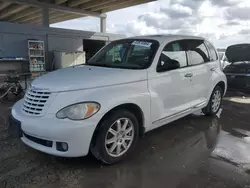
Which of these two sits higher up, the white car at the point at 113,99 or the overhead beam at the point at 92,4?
the overhead beam at the point at 92,4

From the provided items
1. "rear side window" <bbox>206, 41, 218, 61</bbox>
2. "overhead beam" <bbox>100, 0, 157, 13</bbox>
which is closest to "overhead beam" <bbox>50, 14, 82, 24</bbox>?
"overhead beam" <bbox>100, 0, 157, 13</bbox>

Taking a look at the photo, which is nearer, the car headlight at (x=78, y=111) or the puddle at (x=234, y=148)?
the car headlight at (x=78, y=111)

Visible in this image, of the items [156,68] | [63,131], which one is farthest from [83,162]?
[156,68]

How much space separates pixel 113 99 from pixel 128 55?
120 centimetres

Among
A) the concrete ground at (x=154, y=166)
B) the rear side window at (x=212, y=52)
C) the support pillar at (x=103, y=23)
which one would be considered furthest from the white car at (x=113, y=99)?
the support pillar at (x=103, y=23)

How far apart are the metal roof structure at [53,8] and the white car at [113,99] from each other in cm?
755

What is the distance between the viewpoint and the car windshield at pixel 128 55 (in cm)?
352

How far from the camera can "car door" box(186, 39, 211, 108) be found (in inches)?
167

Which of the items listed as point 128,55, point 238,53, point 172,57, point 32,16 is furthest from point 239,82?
point 32,16

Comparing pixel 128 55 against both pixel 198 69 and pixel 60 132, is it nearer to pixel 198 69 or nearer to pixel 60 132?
pixel 198 69

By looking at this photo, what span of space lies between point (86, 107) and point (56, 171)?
3.00 ft

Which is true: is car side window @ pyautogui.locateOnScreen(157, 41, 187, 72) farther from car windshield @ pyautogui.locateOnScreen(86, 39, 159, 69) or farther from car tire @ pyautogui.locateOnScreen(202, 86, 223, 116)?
car tire @ pyautogui.locateOnScreen(202, 86, 223, 116)

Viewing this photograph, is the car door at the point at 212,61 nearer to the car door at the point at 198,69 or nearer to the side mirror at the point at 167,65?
the car door at the point at 198,69

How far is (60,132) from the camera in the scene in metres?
2.56
